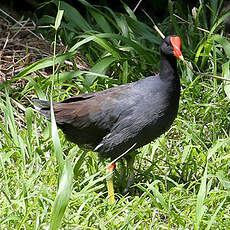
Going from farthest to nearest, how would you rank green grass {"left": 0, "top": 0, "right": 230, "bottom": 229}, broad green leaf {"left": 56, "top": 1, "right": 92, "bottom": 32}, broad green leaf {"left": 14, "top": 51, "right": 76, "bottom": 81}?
broad green leaf {"left": 56, "top": 1, "right": 92, "bottom": 32} < broad green leaf {"left": 14, "top": 51, "right": 76, "bottom": 81} < green grass {"left": 0, "top": 0, "right": 230, "bottom": 229}

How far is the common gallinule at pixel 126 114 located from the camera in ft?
11.4

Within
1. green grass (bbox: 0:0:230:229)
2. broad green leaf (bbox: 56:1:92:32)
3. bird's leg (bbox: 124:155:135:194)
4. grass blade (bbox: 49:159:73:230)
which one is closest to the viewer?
grass blade (bbox: 49:159:73:230)

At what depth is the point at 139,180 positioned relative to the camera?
151 inches

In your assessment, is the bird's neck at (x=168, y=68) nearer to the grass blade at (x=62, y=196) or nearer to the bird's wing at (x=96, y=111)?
the bird's wing at (x=96, y=111)

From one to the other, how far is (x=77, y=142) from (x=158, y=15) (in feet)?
9.98

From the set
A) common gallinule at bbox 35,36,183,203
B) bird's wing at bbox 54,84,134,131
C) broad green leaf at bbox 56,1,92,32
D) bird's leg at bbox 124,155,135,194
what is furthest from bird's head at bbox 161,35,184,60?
broad green leaf at bbox 56,1,92,32

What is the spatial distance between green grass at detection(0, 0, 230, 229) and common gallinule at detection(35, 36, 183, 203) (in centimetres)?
19

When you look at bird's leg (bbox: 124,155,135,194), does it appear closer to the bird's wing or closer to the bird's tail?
the bird's wing

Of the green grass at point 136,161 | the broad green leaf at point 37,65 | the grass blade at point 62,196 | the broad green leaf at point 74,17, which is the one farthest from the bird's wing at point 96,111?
the broad green leaf at point 74,17

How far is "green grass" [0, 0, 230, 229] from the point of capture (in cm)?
309

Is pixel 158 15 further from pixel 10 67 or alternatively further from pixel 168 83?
pixel 168 83

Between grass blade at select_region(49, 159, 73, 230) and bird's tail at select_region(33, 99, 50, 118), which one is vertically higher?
grass blade at select_region(49, 159, 73, 230)

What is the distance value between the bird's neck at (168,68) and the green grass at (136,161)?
460 millimetres

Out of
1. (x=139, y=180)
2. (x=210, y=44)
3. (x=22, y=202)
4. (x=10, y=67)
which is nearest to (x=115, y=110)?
(x=139, y=180)
